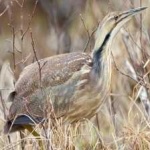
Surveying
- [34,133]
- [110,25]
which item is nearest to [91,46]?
[110,25]

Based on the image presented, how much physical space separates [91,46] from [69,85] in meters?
2.88

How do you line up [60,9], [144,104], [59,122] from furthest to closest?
[60,9], [144,104], [59,122]

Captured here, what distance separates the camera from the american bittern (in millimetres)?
6629

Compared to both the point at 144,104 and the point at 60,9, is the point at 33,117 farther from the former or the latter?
the point at 60,9

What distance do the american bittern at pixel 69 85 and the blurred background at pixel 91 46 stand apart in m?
0.25

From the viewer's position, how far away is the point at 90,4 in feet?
34.8

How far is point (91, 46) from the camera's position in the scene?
A: 31.3ft

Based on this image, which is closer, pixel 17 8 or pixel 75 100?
pixel 75 100

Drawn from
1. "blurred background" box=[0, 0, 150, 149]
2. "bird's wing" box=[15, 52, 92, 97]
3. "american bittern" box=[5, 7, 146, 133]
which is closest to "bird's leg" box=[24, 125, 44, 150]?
"american bittern" box=[5, 7, 146, 133]

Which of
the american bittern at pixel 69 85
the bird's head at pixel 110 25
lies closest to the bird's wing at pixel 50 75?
the american bittern at pixel 69 85

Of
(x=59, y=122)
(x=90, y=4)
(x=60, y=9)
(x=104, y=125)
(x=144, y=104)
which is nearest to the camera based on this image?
(x=59, y=122)

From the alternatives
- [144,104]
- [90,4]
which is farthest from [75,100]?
[90,4]

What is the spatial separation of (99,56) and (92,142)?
57 cm

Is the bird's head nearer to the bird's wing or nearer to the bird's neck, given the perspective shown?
the bird's neck
